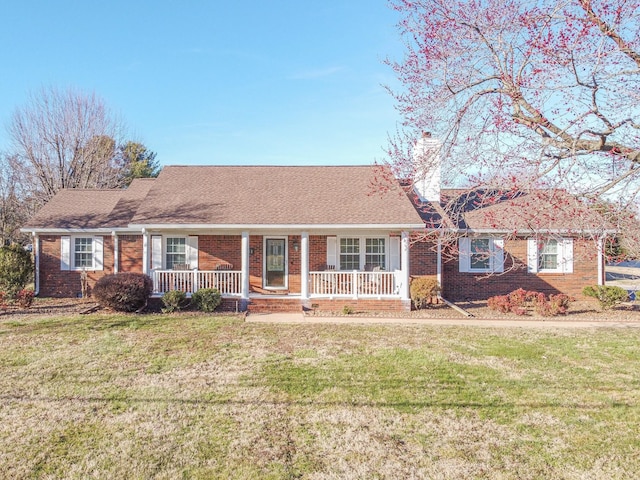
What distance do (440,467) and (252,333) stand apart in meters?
6.12

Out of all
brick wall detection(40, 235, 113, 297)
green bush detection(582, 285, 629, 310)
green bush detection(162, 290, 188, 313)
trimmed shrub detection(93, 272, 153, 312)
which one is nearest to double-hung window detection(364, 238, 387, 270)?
green bush detection(162, 290, 188, 313)

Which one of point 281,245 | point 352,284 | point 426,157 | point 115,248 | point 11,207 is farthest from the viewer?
point 11,207

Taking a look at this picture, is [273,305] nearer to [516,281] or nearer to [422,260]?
[422,260]

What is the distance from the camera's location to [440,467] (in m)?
3.87

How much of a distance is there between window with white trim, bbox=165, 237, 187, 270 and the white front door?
299 centimetres

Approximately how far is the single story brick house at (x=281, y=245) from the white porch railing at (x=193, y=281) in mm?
35

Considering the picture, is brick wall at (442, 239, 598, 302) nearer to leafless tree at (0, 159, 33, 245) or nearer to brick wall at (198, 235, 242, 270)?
brick wall at (198, 235, 242, 270)

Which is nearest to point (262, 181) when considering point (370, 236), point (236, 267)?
point (236, 267)

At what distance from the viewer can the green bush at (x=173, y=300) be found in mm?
11992

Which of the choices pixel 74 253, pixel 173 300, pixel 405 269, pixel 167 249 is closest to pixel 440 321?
pixel 405 269

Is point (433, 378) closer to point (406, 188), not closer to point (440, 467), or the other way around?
point (440, 467)

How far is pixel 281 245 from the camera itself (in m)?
14.4

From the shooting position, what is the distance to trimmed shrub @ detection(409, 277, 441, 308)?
1287 centimetres

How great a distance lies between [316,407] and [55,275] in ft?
48.0
